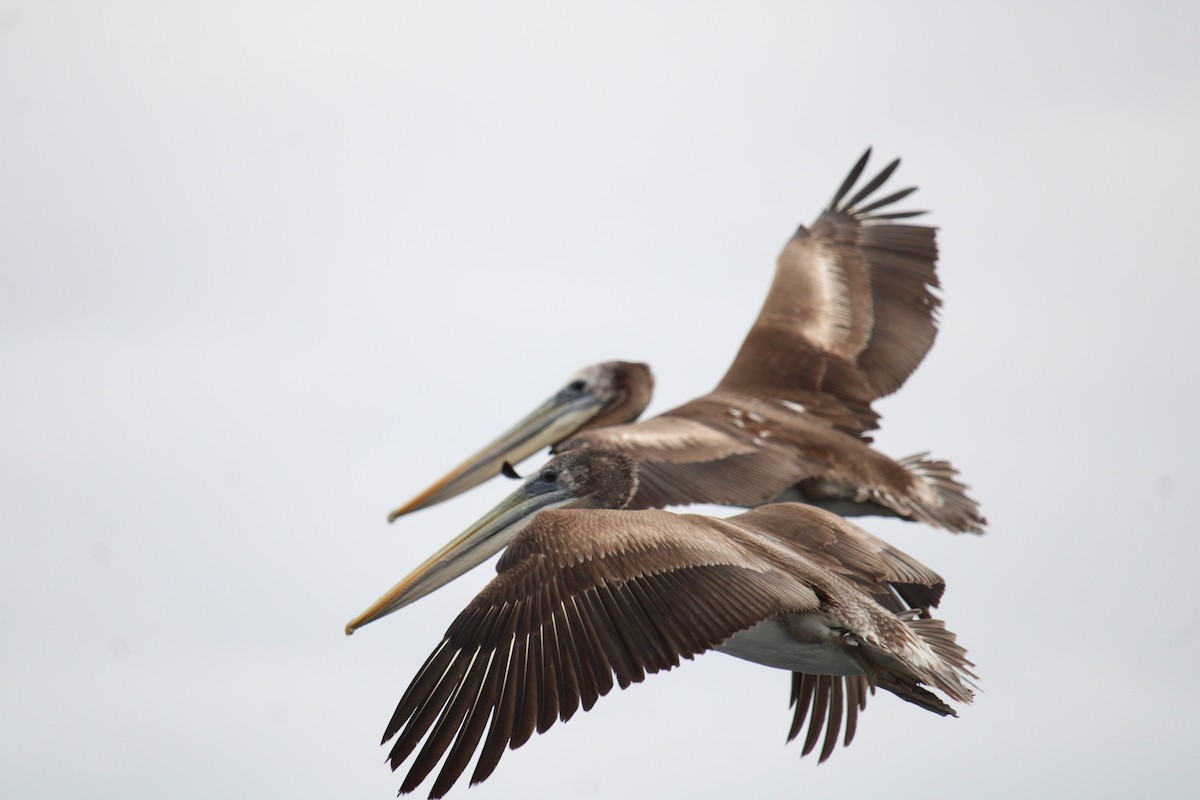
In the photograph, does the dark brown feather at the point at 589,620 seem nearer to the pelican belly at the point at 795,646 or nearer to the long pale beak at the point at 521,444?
the pelican belly at the point at 795,646

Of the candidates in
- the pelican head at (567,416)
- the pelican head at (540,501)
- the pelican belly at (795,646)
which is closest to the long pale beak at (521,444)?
the pelican head at (567,416)

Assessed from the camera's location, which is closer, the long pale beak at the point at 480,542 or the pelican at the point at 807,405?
the long pale beak at the point at 480,542

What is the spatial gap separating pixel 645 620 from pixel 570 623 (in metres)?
0.34

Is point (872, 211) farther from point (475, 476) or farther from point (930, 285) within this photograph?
point (475, 476)

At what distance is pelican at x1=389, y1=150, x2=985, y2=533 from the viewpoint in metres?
13.4

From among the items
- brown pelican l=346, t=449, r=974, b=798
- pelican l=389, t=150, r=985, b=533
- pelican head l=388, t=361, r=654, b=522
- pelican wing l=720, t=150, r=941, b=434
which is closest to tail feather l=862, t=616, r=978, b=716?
brown pelican l=346, t=449, r=974, b=798

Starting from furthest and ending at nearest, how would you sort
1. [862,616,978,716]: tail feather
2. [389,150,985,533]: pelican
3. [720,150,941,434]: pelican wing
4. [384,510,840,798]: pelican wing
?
[720,150,941,434]: pelican wing
[389,150,985,533]: pelican
[862,616,978,716]: tail feather
[384,510,840,798]: pelican wing

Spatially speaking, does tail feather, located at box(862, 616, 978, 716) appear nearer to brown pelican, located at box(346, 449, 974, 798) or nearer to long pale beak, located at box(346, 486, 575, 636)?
brown pelican, located at box(346, 449, 974, 798)

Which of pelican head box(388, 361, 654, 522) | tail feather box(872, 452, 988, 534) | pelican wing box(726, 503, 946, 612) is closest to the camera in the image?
pelican wing box(726, 503, 946, 612)

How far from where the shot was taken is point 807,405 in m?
15.2

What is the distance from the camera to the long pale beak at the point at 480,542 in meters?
10.7

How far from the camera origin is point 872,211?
17.8 metres

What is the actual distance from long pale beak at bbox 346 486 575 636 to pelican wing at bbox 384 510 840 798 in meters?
1.48

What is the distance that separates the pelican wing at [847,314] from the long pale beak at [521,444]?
192 cm
